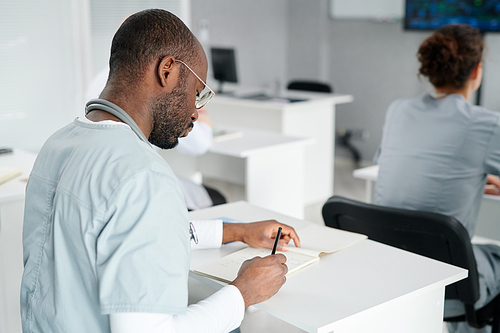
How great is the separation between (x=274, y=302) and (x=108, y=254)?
40 cm

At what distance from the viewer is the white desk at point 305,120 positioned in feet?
12.7

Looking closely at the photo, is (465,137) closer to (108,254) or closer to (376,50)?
(108,254)

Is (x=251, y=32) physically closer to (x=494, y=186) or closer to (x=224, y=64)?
(x=224, y=64)

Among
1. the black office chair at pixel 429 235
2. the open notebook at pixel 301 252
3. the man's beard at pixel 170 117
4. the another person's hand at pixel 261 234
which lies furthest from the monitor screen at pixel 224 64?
the man's beard at pixel 170 117

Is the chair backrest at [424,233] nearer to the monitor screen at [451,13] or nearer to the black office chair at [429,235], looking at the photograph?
the black office chair at [429,235]

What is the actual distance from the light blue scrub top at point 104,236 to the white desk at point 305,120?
2.88 m

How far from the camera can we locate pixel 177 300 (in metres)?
0.87

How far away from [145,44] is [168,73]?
7cm

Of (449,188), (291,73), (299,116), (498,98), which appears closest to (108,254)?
(449,188)

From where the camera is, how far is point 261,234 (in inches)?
54.2

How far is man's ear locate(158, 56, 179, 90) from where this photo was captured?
3.22 feet

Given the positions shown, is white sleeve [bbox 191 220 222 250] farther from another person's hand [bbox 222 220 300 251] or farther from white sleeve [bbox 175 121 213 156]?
white sleeve [bbox 175 121 213 156]

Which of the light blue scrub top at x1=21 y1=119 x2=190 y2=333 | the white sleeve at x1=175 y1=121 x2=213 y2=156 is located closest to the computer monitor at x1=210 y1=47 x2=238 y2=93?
the white sleeve at x1=175 y1=121 x2=213 y2=156

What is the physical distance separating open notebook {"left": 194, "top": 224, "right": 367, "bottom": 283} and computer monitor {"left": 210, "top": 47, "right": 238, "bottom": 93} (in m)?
2.92
